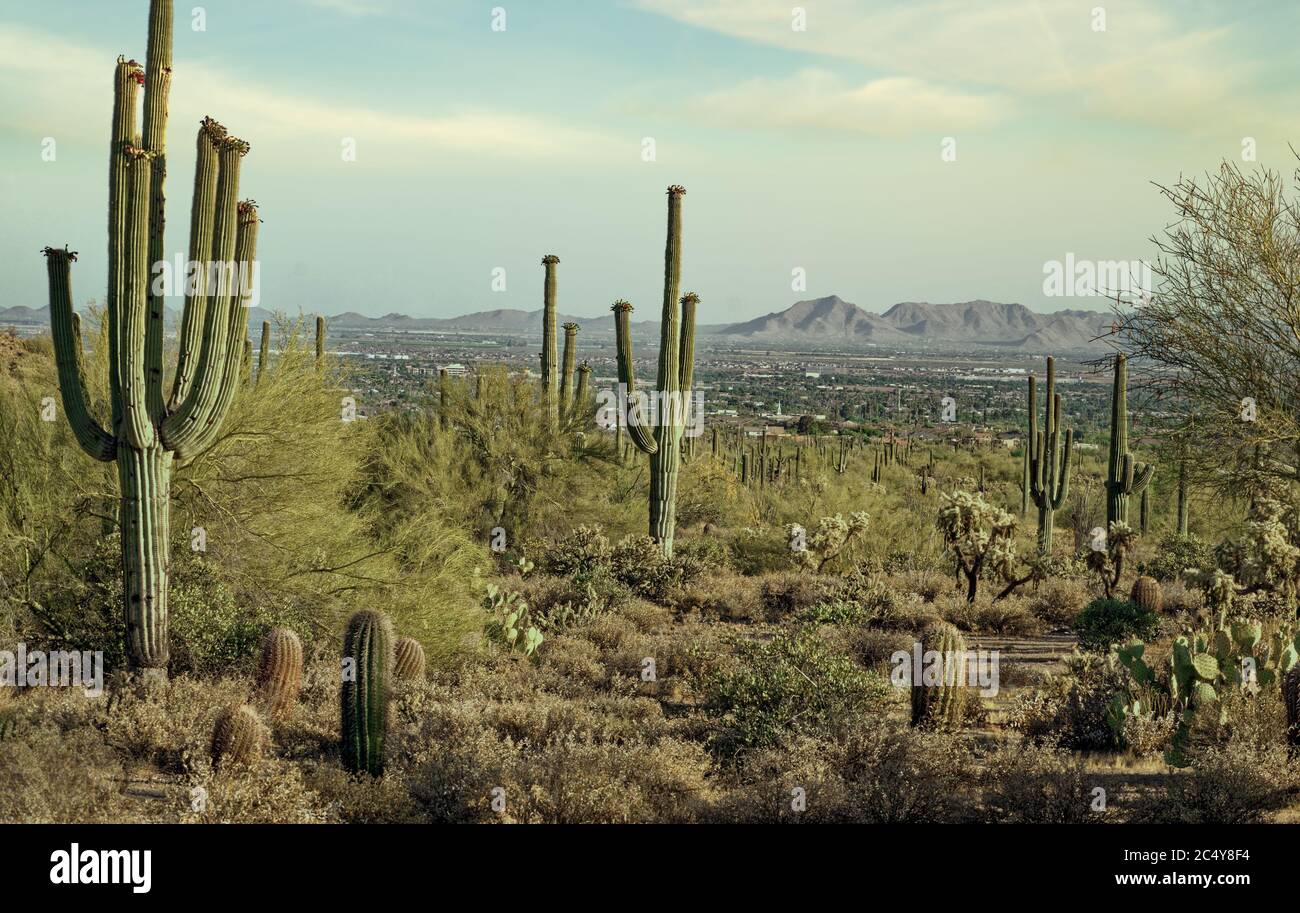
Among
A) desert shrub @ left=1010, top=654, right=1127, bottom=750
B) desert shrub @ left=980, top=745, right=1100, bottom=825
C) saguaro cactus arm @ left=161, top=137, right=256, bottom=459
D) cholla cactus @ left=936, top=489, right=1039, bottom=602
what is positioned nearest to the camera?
desert shrub @ left=980, top=745, right=1100, bottom=825

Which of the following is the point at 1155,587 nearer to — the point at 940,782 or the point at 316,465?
the point at 940,782

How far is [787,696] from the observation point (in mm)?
8523

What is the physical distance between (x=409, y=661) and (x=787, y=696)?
3269 millimetres

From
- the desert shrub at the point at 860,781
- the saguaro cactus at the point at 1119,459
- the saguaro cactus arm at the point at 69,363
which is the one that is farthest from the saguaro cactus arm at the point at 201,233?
the saguaro cactus at the point at 1119,459

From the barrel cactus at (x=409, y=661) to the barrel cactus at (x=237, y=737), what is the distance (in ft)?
6.98

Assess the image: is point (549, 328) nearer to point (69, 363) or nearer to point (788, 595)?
point (788, 595)

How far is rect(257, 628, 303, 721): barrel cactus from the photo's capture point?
841 centimetres

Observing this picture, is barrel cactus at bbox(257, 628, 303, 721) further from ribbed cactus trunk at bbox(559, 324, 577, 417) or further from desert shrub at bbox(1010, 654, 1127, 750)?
ribbed cactus trunk at bbox(559, 324, 577, 417)

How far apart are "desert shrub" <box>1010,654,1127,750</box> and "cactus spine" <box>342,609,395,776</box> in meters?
4.73

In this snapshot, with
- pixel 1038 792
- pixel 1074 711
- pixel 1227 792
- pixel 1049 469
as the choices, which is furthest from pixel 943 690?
pixel 1049 469

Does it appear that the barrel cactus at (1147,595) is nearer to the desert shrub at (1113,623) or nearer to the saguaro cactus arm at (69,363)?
the desert shrub at (1113,623)

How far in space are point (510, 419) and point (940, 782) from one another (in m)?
13.7

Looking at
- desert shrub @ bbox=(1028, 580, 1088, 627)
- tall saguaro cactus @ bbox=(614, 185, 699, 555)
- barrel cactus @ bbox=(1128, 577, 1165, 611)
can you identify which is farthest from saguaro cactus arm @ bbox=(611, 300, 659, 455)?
barrel cactus @ bbox=(1128, 577, 1165, 611)
